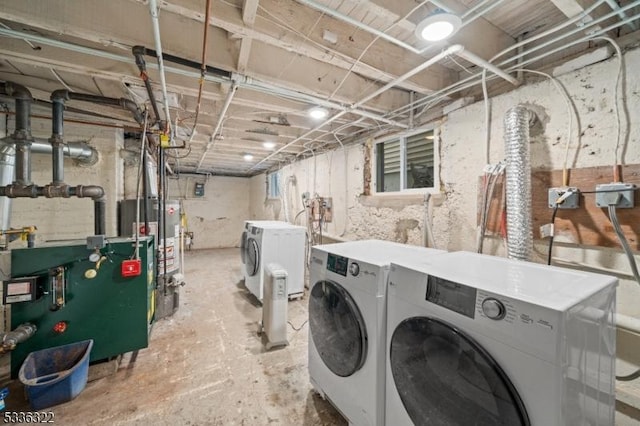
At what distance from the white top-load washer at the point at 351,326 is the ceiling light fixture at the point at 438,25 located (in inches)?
43.3

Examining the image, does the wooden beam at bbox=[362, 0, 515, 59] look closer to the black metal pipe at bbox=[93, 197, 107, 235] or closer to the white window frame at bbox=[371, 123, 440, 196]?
the white window frame at bbox=[371, 123, 440, 196]

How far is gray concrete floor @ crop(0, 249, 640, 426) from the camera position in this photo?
1492 millimetres

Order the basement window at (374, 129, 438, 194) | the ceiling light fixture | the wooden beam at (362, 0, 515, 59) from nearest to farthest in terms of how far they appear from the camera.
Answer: the ceiling light fixture → the wooden beam at (362, 0, 515, 59) → the basement window at (374, 129, 438, 194)

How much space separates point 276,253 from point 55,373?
2.01 metres

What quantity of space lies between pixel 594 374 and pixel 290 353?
191 cm

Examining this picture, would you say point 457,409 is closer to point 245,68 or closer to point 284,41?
point 284,41

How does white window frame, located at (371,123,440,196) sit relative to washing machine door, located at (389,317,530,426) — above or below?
above

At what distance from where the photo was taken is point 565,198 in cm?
145

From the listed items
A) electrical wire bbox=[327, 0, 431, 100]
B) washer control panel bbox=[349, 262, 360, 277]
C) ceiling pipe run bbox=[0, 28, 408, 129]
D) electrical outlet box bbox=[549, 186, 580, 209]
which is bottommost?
washer control panel bbox=[349, 262, 360, 277]

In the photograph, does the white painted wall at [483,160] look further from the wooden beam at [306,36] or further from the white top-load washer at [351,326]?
the white top-load washer at [351,326]

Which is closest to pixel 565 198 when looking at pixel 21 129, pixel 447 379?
pixel 447 379

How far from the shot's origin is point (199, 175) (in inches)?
276

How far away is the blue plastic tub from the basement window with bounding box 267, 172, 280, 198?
166 inches

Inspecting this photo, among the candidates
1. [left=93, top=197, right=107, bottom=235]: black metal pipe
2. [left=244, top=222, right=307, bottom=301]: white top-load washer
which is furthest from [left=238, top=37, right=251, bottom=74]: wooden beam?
[left=244, top=222, right=307, bottom=301]: white top-load washer
